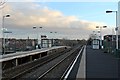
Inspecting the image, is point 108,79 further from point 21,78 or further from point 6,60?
point 6,60

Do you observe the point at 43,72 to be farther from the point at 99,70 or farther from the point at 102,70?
the point at 102,70

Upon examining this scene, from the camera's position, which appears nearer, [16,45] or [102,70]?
[102,70]

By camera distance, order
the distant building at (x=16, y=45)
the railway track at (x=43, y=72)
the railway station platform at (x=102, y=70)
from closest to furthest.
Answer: the railway station platform at (x=102, y=70) → the railway track at (x=43, y=72) → the distant building at (x=16, y=45)

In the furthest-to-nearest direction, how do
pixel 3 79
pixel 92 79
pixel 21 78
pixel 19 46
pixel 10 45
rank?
pixel 19 46 < pixel 10 45 < pixel 21 78 < pixel 3 79 < pixel 92 79

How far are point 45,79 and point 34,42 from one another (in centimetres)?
7495

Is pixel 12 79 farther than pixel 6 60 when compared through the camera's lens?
No

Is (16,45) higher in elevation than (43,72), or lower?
higher

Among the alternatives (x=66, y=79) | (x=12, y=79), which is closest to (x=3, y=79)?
(x=12, y=79)

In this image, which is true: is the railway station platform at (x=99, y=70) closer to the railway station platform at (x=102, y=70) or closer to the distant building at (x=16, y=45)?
the railway station platform at (x=102, y=70)

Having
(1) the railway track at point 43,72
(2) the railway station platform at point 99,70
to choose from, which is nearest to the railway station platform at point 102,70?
(2) the railway station platform at point 99,70

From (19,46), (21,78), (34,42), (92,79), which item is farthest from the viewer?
(34,42)

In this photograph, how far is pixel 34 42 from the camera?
310 feet

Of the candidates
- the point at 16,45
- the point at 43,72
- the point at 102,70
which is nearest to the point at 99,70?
the point at 102,70

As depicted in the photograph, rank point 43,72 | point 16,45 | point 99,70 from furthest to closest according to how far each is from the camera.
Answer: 1. point 16,45
2. point 43,72
3. point 99,70
